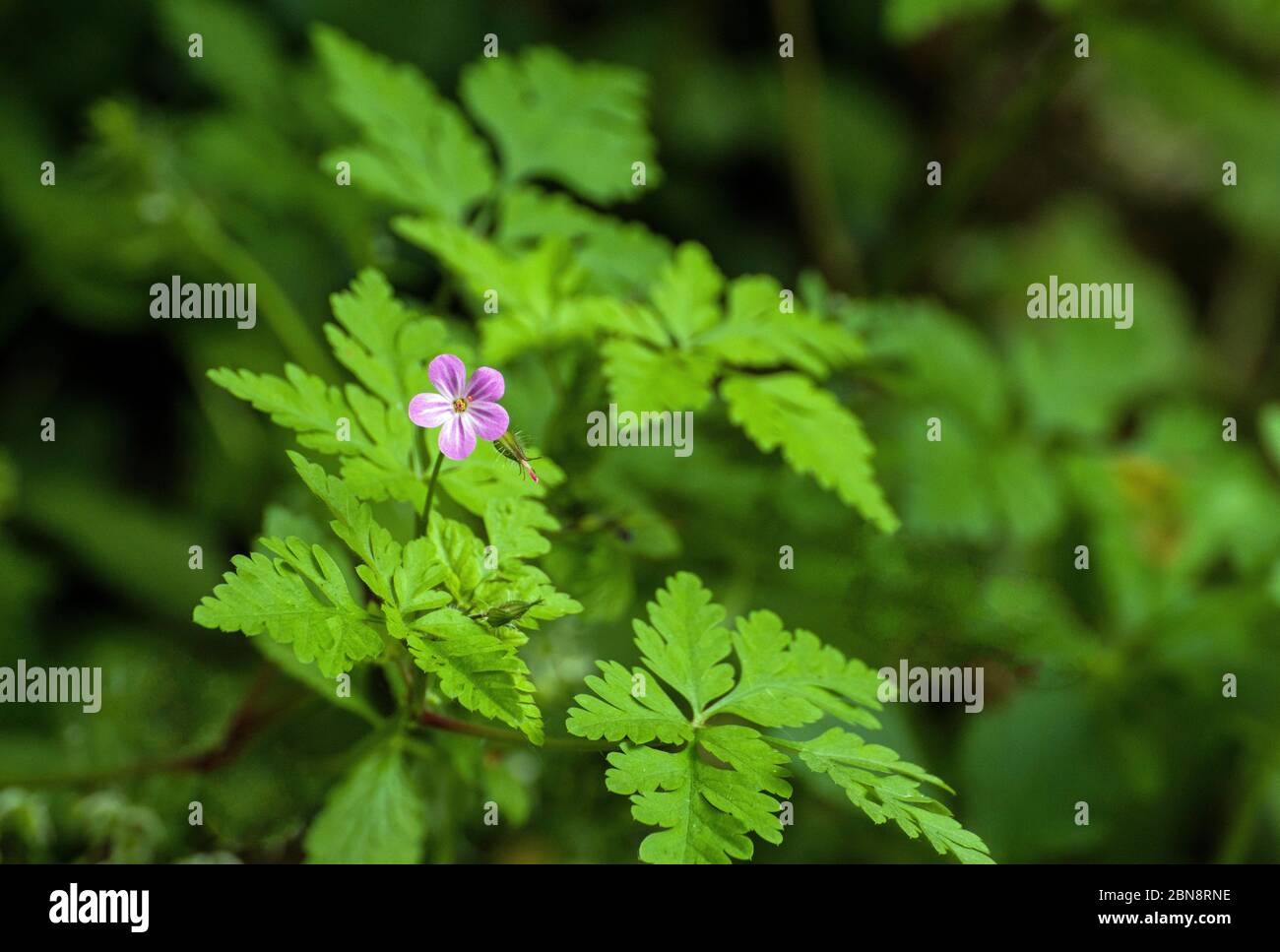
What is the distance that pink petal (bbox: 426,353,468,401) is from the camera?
1232 millimetres

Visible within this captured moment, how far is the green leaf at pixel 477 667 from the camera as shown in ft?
3.85

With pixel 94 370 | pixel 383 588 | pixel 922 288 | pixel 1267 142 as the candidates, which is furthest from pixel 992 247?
pixel 383 588

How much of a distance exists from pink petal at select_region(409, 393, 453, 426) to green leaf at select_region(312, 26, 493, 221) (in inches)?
30.7

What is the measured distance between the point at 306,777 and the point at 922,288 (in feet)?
10.5

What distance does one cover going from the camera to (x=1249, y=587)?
2.46 meters

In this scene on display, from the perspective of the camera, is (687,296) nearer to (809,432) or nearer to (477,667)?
(809,432)

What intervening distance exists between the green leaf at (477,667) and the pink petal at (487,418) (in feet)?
0.65

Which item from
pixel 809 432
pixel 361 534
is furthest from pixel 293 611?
pixel 809 432

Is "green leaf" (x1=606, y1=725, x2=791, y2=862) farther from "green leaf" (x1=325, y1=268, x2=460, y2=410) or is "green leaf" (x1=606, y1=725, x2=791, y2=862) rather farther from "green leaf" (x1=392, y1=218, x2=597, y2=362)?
"green leaf" (x1=392, y1=218, x2=597, y2=362)

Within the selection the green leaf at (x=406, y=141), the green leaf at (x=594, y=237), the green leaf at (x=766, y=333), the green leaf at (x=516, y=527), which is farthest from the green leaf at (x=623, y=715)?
the green leaf at (x=406, y=141)

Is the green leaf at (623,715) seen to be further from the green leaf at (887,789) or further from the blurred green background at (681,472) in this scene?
the blurred green background at (681,472)

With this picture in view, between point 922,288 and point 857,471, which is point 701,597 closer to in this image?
point 857,471

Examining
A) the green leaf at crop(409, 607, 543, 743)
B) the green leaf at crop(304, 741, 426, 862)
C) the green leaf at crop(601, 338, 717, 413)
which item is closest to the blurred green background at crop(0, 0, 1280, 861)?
the green leaf at crop(304, 741, 426, 862)
